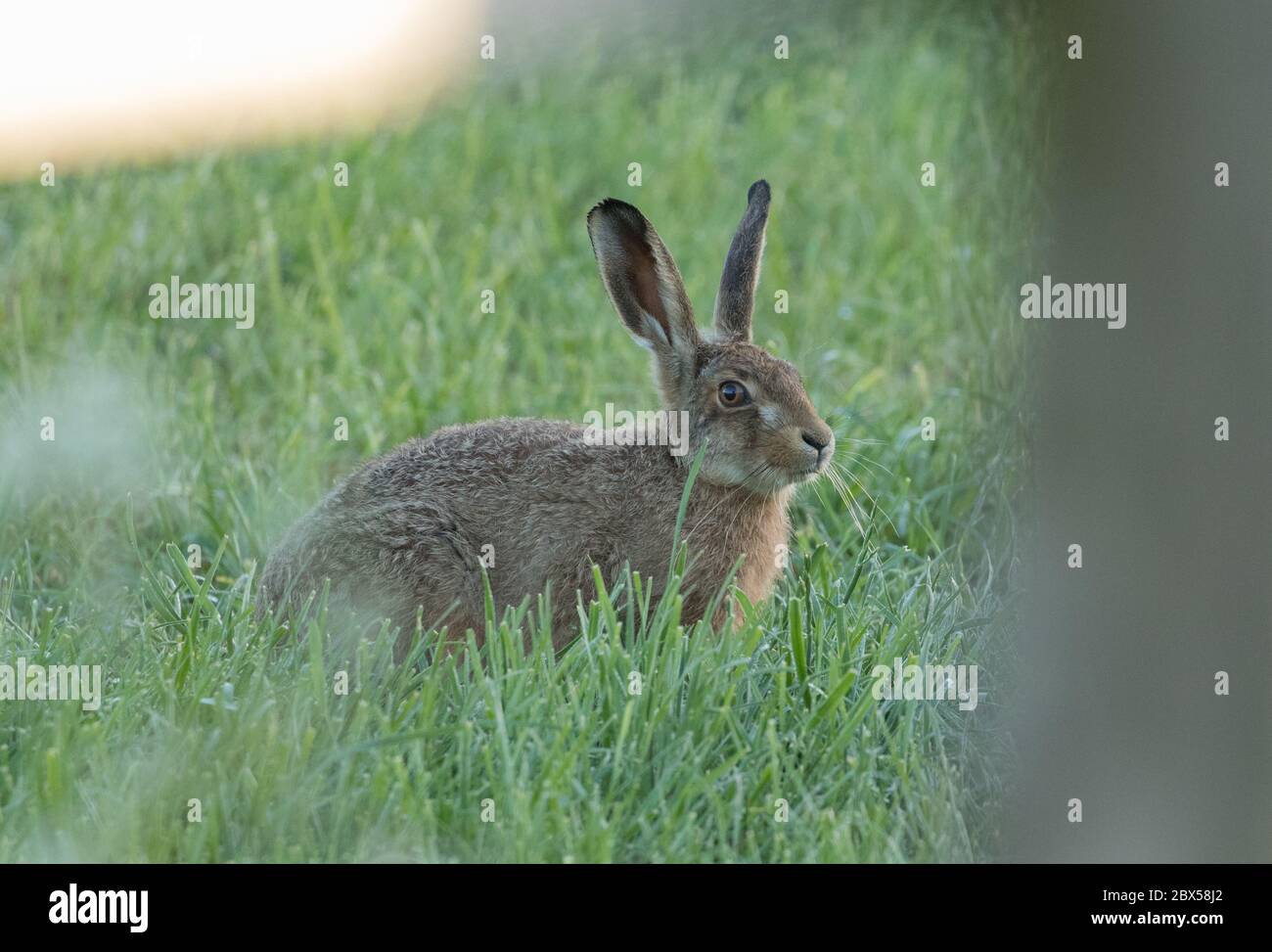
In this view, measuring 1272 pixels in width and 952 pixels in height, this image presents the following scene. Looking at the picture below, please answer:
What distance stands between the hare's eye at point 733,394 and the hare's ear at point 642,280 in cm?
18

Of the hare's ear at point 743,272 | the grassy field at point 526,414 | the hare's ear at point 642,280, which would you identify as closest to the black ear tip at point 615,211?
the hare's ear at point 642,280

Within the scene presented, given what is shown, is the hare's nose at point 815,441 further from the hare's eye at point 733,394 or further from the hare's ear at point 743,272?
the hare's ear at point 743,272

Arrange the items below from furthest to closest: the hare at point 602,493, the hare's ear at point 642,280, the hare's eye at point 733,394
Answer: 1. the hare's eye at point 733,394
2. the hare's ear at point 642,280
3. the hare at point 602,493

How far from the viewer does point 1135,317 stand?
296 cm

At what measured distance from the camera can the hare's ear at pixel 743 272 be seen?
506cm

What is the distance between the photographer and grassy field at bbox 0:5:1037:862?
359 cm

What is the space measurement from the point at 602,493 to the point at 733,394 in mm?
539

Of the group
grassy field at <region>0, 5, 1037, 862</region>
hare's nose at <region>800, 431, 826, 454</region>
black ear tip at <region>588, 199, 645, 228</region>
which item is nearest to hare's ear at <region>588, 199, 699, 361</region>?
black ear tip at <region>588, 199, 645, 228</region>

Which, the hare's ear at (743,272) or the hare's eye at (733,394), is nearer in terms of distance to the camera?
the hare's eye at (733,394)

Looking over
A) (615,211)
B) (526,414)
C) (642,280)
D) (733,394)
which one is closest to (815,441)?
(733,394)

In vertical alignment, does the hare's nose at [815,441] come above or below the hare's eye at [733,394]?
below

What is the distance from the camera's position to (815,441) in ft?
15.8
